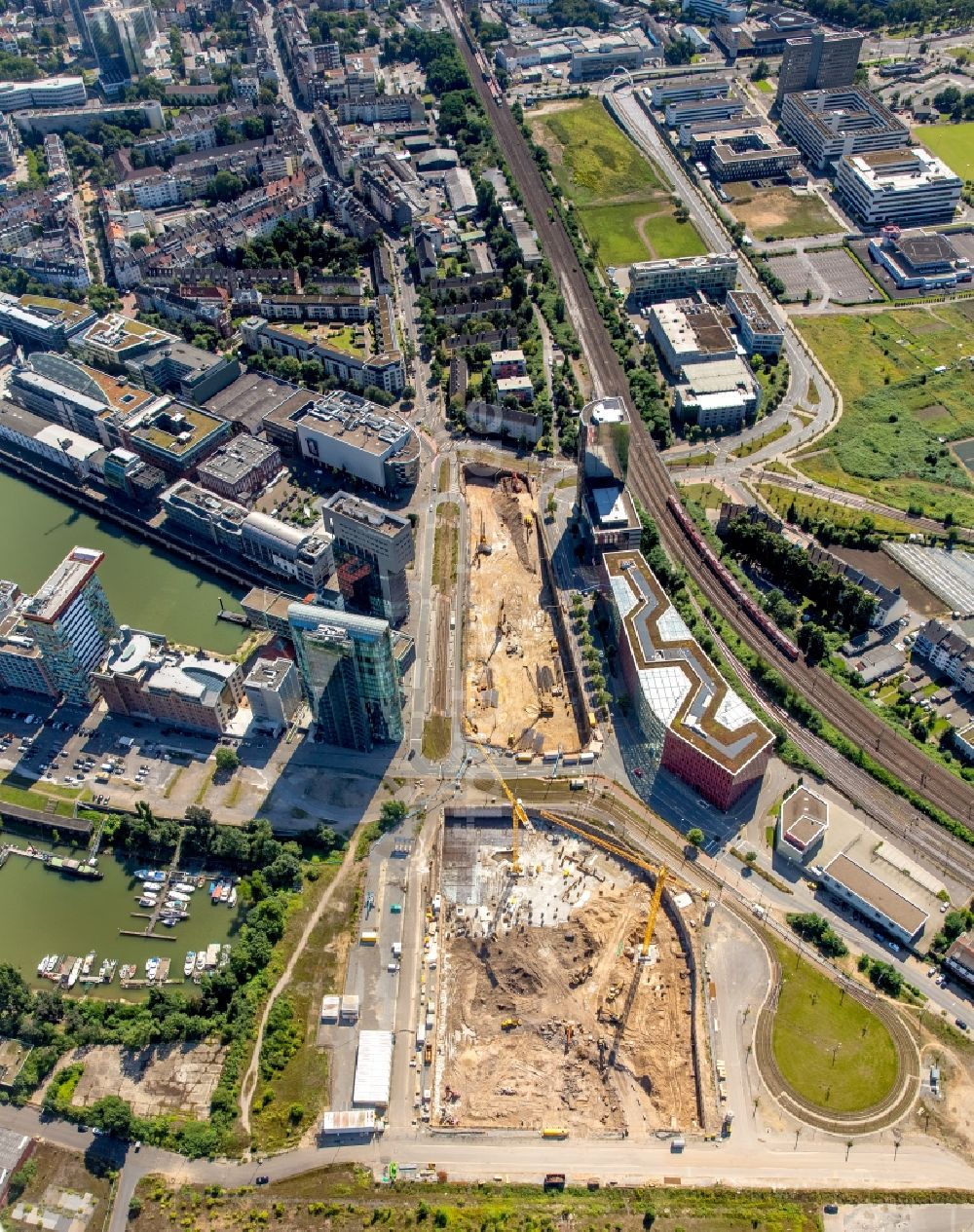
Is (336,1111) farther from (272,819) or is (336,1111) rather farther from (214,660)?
(214,660)

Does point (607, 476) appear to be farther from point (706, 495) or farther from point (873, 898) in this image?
point (873, 898)

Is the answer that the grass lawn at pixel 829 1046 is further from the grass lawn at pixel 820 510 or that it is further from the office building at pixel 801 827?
the grass lawn at pixel 820 510

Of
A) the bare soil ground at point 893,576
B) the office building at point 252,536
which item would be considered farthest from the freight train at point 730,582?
the office building at point 252,536

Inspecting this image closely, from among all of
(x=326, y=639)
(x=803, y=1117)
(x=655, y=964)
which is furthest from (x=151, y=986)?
(x=803, y=1117)

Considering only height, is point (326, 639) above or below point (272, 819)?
above

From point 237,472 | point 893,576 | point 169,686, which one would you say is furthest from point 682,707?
point 237,472

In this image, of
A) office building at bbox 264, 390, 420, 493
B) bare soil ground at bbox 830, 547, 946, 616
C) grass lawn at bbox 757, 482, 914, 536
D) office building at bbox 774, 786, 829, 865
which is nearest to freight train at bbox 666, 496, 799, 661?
grass lawn at bbox 757, 482, 914, 536

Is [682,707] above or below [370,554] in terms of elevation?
below
